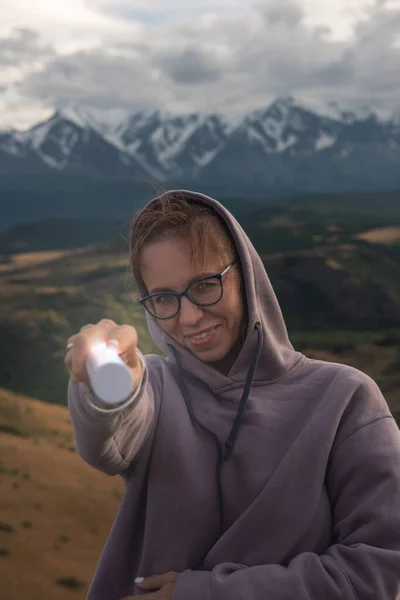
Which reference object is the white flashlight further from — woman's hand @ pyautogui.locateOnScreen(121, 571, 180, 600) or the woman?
woman's hand @ pyautogui.locateOnScreen(121, 571, 180, 600)

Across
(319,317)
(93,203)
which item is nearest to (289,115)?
(93,203)

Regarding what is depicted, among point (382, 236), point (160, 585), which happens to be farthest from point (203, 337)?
point (382, 236)

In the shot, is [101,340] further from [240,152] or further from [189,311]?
[240,152]

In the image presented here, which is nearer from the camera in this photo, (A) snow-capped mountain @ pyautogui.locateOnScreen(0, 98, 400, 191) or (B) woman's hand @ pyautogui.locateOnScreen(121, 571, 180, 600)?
(B) woman's hand @ pyautogui.locateOnScreen(121, 571, 180, 600)

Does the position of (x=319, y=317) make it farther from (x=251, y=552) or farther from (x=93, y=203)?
(x=93, y=203)

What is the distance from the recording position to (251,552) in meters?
1.06

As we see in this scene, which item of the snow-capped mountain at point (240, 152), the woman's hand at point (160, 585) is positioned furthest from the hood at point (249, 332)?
the snow-capped mountain at point (240, 152)

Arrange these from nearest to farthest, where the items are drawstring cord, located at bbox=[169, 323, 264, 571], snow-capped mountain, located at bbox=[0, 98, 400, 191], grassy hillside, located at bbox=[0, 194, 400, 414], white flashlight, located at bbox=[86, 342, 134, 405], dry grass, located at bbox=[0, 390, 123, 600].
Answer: white flashlight, located at bbox=[86, 342, 134, 405]
drawstring cord, located at bbox=[169, 323, 264, 571]
dry grass, located at bbox=[0, 390, 123, 600]
grassy hillside, located at bbox=[0, 194, 400, 414]
snow-capped mountain, located at bbox=[0, 98, 400, 191]

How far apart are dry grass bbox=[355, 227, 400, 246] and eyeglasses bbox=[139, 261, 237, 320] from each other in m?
17.4

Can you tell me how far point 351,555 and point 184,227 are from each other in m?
0.62

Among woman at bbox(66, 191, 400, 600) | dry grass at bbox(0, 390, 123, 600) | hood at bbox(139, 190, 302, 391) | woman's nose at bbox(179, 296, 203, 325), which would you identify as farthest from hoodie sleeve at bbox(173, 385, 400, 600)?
dry grass at bbox(0, 390, 123, 600)

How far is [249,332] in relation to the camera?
1.15 metres

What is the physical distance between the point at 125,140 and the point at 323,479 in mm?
104745

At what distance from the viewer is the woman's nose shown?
1.11 metres
